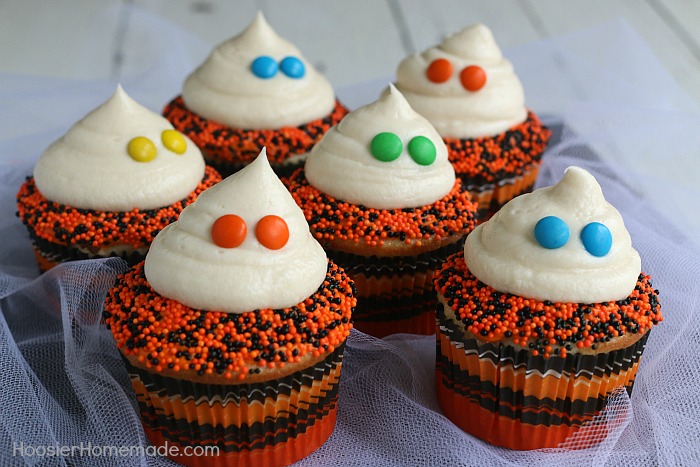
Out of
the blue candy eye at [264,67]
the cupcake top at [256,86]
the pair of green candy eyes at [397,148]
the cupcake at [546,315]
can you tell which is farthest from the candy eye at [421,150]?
the blue candy eye at [264,67]

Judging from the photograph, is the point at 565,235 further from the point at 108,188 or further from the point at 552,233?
the point at 108,188

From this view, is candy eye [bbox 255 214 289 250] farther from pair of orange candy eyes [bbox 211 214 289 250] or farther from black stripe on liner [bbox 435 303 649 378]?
black stripe on liner [bbox 435 303 649 378]

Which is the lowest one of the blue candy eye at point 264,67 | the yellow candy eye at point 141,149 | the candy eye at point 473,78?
the candy eye at point 473,78

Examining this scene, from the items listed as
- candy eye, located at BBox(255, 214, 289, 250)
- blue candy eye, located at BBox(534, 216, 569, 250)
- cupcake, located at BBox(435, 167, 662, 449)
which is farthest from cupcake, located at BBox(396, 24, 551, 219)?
candy eye, located at BBox(255, 214, 289, 250)

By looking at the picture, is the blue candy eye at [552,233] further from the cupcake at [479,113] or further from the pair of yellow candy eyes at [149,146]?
the pair of yellow candy eyes at [149,146]

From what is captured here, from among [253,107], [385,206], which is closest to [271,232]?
[385,206]

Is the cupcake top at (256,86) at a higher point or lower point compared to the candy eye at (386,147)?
lower
